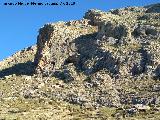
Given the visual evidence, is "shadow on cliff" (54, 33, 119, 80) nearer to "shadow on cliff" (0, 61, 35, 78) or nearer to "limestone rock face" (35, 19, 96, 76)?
"limestone rock face" (35, 19, 96, 76)

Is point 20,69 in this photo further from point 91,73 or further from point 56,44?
point 91,73

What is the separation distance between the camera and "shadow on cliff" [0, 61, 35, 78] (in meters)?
134

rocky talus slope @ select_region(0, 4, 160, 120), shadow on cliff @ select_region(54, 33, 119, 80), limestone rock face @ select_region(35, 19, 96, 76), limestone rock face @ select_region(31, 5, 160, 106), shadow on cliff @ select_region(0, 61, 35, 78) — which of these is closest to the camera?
rocky talus slope @ select_region(0, 4, 160, 120)

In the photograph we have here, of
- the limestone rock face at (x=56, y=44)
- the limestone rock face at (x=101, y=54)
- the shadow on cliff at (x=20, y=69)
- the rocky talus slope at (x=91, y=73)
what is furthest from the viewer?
the shadow on cliff at (x=20, y=69)

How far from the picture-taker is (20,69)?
140 meters

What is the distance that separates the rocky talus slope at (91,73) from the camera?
104438mm

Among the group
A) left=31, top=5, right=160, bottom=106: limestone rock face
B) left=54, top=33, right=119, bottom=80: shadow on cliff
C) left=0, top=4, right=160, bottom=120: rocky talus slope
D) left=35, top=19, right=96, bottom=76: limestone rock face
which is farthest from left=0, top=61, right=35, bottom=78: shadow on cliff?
left=54, top=33, right=119, bottom=80: shadow on cliff

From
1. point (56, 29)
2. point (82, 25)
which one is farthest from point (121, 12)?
point (56, 29)

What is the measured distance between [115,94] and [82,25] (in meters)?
34.3

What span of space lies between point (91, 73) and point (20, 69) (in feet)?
84.1

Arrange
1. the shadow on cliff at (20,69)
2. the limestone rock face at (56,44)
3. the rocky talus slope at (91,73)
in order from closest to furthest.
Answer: the rocky talus slope at (91,73), the limestone rock face at (56,44), the shadow on cliff at (20,69)

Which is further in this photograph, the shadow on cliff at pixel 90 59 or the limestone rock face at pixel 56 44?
the limestone rock face at pixel 56 44

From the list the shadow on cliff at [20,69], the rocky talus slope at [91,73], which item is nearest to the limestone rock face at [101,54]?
the rocky talus slope at [91,73]

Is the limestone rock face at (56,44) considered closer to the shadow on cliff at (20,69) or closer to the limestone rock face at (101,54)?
the limestone rock face at (101,54)
